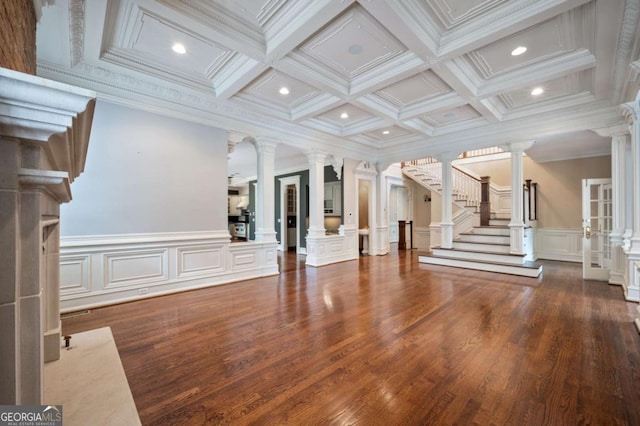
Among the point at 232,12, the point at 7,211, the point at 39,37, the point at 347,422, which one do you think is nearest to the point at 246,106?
the point at 232,12

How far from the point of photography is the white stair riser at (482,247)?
5.86 m

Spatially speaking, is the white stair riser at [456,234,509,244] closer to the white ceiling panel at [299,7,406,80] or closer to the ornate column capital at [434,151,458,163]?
the ornate column capital at [434,151,458,163]

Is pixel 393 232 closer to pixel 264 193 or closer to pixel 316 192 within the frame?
pixel 316 192

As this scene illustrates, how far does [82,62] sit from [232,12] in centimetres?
214

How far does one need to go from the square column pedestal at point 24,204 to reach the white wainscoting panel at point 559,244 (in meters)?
9.45

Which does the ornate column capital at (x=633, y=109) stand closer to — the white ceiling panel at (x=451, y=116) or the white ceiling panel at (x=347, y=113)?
the white ceiling panel at (x=451, y=116)

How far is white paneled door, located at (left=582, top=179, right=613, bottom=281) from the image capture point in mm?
4820

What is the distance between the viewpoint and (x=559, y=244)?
7117mm

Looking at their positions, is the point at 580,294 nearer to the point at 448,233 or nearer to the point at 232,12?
the point at 448,233

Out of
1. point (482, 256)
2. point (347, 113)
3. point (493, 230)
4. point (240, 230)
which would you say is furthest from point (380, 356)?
point (240, 230)

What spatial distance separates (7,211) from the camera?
31.9 inches

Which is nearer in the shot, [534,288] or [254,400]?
[254,400]

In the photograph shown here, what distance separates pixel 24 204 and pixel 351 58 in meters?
3.53

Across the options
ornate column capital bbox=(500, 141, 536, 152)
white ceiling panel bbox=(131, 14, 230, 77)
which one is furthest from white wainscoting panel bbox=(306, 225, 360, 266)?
white ceiling panel bbox=(131, 14, 230, 77)
